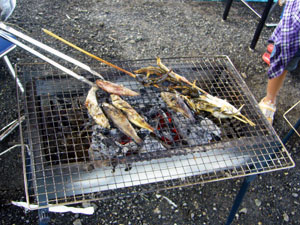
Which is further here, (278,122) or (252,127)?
(278,122)

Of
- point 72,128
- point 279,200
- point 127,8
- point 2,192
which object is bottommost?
point 2,192

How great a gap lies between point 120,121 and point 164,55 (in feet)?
9.12

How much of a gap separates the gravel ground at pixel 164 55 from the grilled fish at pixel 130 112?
1.19 metres

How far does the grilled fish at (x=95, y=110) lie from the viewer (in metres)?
2.46

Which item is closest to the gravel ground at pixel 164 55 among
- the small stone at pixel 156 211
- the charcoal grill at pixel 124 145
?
the small stone at pixel 156 211

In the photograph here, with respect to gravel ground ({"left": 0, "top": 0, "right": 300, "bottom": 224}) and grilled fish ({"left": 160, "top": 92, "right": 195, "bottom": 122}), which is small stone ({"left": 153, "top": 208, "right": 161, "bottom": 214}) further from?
grilled fish ({"left": 160, "top": 92, "right": 195, "bottom": 122})

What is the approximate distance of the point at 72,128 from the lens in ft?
8.50

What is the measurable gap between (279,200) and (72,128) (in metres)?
2.58

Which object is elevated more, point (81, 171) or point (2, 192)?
point (81, 171)

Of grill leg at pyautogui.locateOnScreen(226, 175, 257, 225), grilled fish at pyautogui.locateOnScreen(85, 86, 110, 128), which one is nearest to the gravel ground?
grill leg at pyautogui.locateOnScreen(226, 175, 257, 225)

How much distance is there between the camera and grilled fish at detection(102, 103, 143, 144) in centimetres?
243

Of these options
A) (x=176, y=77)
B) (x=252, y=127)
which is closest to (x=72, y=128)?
(x=176, y=77)

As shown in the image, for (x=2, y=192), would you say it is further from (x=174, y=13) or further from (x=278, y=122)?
(x=174, y=13)

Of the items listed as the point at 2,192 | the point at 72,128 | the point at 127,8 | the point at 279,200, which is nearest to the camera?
the point at 72,128
